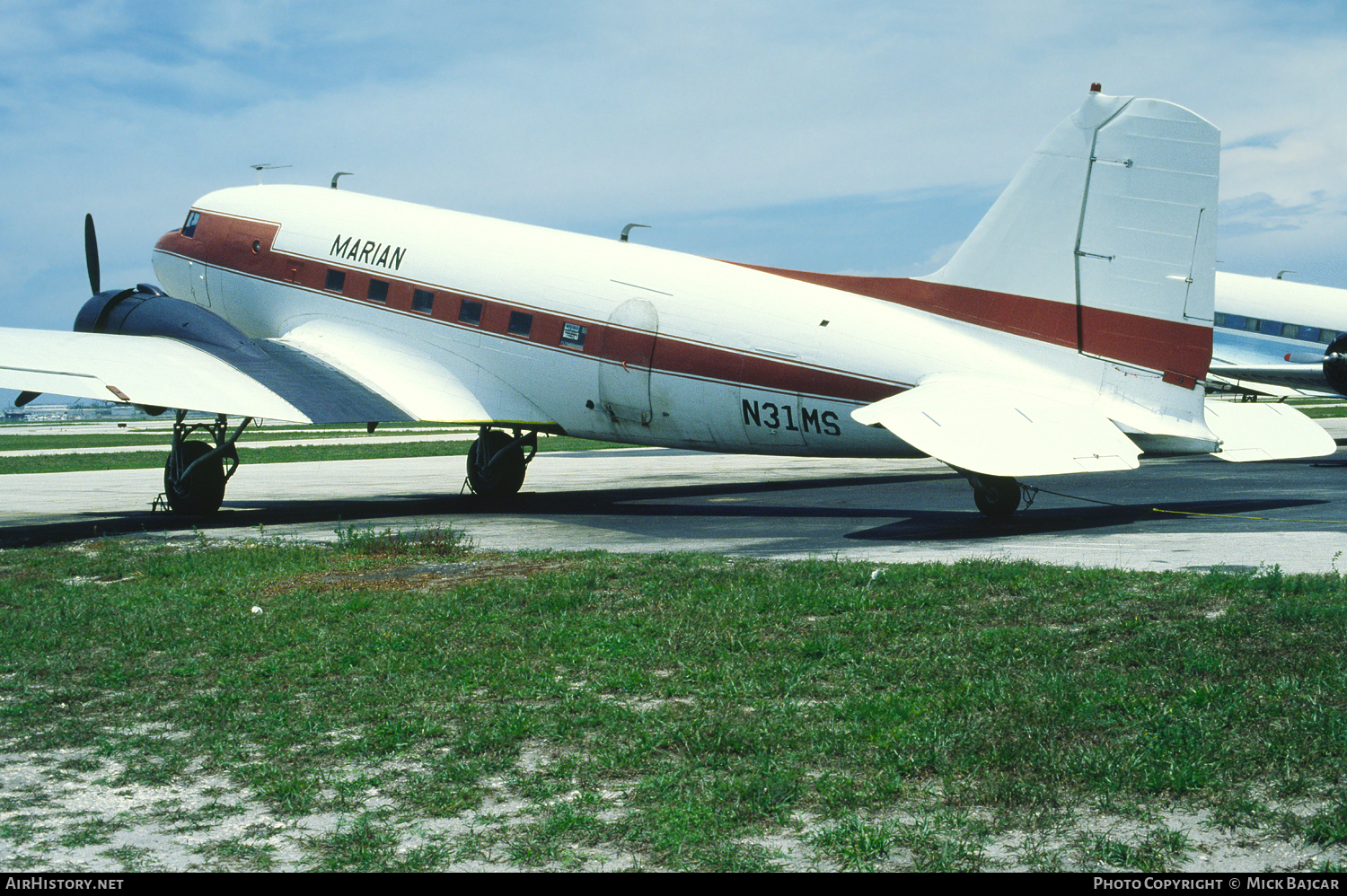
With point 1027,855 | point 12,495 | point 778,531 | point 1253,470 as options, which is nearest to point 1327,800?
point 1027,855

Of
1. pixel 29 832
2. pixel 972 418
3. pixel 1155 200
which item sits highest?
pixel 1155 200

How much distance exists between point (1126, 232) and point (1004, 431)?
374 centimetres

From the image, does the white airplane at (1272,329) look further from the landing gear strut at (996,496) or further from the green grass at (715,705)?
the green grass at (715,705)

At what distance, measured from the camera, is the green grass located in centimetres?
510

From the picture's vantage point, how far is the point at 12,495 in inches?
953

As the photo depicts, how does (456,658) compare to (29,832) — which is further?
(456,658)

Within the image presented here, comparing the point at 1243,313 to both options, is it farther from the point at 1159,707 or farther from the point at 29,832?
the point at 29,832

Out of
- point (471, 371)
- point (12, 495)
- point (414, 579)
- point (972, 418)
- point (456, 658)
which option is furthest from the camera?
point (12, 495)

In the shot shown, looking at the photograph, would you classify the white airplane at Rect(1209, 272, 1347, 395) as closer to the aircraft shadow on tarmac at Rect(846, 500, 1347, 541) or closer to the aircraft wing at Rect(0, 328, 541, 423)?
the aircraft shadow on tarmac at Rect(846, 500, 1347, 541)

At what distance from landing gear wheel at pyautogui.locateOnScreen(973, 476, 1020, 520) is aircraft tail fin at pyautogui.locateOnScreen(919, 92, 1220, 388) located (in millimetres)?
2194

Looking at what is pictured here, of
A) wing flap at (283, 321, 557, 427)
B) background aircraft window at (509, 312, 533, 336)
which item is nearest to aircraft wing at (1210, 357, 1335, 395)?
background aircraft window at (509, 312, 533, 336)

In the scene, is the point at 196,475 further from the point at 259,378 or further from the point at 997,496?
the point at 997,496

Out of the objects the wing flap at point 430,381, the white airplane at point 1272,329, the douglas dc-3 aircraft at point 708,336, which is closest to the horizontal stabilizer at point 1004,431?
the douglas dc-3 aircraft at point 708,336

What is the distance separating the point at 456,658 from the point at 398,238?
47.1 ft
